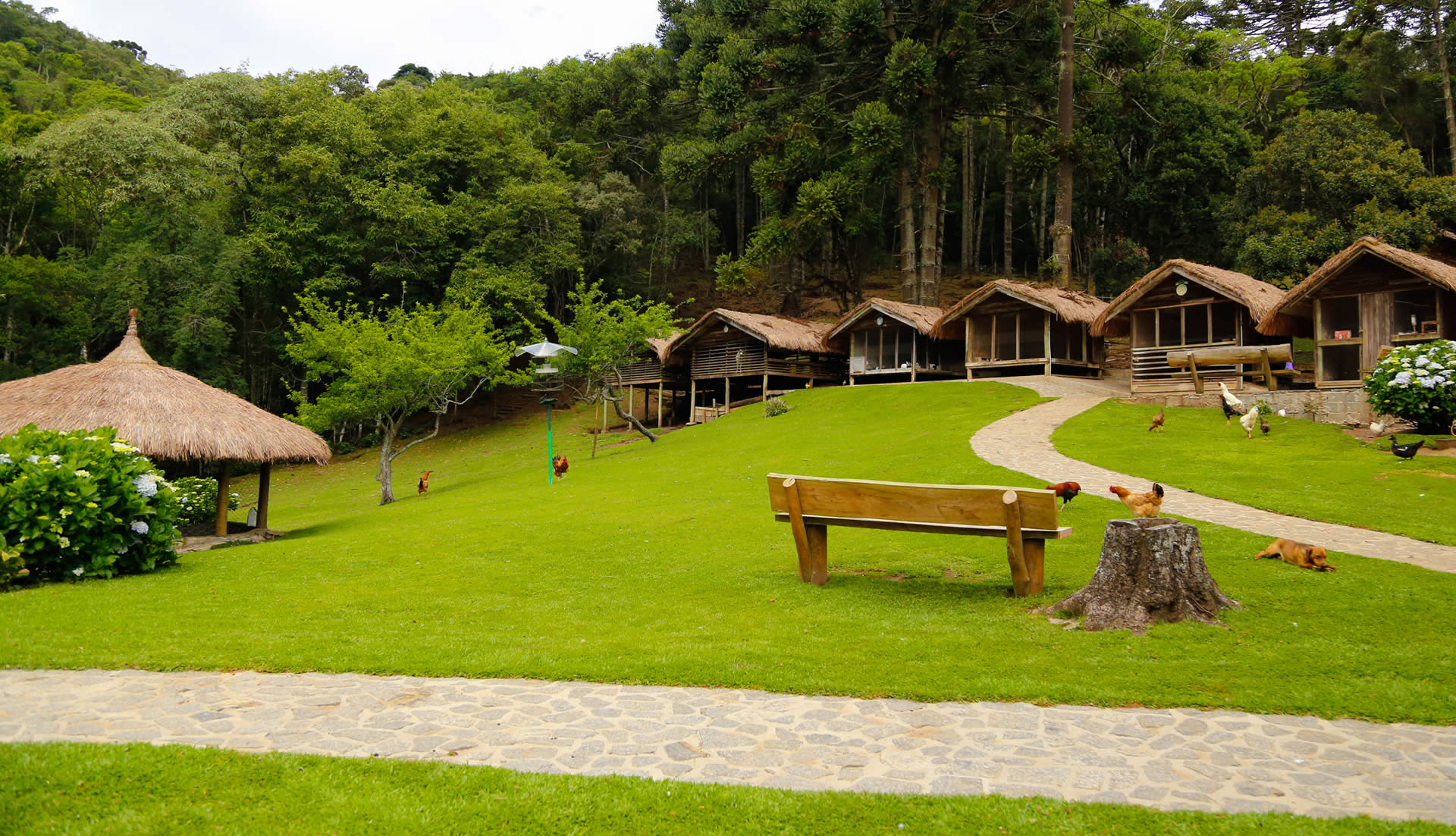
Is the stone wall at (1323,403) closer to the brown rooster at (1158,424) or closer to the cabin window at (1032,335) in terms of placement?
the brown rooster at (1158,424)

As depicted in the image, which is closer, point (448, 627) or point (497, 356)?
point (448, 627)

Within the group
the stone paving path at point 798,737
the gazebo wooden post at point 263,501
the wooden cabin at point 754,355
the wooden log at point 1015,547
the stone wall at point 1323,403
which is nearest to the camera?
the stone paving path at point 798,737

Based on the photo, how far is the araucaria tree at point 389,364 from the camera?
23.2 metres

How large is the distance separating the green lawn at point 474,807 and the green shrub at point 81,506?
22.4 ft

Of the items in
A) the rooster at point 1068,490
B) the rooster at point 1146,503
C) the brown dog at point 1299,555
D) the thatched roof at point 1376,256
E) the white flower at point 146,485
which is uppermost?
the thatched roof at point 1376,256

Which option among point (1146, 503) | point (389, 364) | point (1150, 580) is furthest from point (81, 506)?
point (389, 364)

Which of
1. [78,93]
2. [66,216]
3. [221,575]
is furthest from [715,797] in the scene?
[78,93]

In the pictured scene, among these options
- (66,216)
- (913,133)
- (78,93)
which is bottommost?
(66,216)

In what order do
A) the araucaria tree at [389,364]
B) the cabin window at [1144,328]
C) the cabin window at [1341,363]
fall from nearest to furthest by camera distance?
the cabin window at [1341,363] → the araucaria tree at [389,364] → the cabin window at [1144,328]

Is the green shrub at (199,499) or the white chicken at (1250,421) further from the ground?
the white chicken at (1250,421)

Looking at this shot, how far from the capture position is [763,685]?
18.4 ft

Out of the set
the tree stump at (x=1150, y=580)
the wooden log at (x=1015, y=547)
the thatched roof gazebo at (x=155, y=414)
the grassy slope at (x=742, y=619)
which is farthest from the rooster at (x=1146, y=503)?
the thatched roof gazebo at (x=155, y=414)

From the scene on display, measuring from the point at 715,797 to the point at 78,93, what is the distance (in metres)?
56.0

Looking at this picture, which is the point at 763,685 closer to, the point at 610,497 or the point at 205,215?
the point at 610,497
